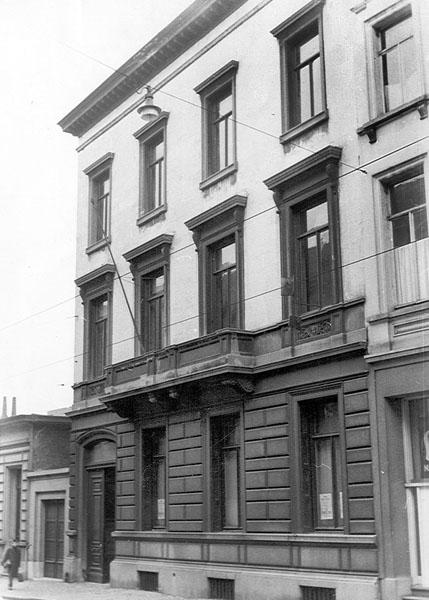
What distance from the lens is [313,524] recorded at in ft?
55.1

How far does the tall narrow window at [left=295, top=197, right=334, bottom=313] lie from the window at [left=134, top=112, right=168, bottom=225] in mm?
6431

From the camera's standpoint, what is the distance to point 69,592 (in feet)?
72.8

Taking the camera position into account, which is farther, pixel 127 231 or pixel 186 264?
pixel 127 231

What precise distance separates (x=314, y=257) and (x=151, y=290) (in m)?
7.00

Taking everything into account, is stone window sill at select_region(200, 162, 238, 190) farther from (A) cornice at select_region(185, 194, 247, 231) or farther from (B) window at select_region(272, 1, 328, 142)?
(B) window at select_region(272, 1, 328, 142)

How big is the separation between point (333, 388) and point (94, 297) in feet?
37.4

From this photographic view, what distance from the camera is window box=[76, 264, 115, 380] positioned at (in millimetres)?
25109

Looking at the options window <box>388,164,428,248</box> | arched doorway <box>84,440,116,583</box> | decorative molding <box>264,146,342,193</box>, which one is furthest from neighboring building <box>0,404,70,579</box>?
window <box>388,164,428,248</box>

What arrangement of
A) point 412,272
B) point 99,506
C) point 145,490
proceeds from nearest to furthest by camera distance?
point 412,272
point 145,490
point 99,506

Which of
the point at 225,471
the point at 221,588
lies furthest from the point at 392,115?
the point at 221,588

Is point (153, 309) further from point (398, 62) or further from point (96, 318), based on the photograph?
point (398, 62)

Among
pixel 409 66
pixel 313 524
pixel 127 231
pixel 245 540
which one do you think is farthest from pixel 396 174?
pixel 127 231

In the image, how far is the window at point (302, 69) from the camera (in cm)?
1788

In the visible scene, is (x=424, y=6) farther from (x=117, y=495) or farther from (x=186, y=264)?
(x=117, y=495)
